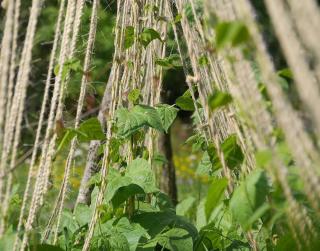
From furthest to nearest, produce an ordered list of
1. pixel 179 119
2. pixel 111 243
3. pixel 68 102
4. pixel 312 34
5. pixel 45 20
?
pixel 179 119, pixel 45 20, pixel 68 102, pixel 111 243, pixel 312 34

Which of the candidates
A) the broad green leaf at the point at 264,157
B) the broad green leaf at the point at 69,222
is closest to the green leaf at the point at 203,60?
the broad green leaf at the point at 264,157

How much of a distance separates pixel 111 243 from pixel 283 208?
68cm

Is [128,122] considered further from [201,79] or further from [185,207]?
[185,207]

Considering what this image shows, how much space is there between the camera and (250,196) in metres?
1.38

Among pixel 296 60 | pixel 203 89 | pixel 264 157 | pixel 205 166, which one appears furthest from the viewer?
pixel 205 166

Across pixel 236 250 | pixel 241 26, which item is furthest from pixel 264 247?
pixel 241 26

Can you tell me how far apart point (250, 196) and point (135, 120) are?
585 mm

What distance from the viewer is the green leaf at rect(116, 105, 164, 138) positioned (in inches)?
73.6

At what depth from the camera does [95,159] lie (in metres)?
2.66

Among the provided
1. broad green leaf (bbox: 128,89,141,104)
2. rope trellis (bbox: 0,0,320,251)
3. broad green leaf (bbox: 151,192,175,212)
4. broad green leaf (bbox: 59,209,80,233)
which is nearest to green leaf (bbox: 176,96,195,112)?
rope trellis (bbox: 0,0,320,251)

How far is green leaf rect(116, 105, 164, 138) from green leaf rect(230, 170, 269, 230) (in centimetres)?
54

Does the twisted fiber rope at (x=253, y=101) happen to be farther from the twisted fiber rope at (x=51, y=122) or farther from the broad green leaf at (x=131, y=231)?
the broad green leaf at (x=131, y=231)

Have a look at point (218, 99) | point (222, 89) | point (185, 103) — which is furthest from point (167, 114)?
point (218, 99)

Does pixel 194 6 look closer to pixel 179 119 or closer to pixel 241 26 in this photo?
pixel 241 26
